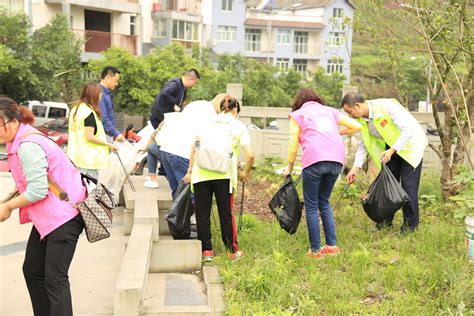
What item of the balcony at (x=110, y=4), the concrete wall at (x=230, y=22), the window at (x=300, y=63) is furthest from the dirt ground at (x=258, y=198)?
the window at (x=300, y=63)

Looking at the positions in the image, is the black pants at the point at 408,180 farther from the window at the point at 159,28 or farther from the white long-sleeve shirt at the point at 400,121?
the window at the point at 159,28

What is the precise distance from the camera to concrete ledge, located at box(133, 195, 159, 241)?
15.8ft

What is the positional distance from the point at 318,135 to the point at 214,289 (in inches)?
62.6

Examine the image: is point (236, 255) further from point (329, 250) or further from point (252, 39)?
point (252, 39)

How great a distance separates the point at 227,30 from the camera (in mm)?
43250

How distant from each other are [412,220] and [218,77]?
22997 millimetres

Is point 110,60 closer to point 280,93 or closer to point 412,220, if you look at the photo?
point 280,93

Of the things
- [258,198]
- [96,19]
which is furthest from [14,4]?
[258,198]

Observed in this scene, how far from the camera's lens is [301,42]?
45812mm

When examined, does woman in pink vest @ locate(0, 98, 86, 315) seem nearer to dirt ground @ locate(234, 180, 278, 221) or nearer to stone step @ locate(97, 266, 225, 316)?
stone step @ locate(97, 266, 225, 316)

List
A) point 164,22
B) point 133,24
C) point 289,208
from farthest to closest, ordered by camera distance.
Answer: point 164,22
point 133,24
point 289,208

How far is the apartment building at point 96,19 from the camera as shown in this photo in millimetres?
25344

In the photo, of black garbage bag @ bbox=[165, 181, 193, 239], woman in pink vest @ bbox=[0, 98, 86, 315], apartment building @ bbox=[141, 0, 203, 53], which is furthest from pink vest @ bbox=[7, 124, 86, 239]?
apartment building @ bbox=[141, 0, 203, 53]

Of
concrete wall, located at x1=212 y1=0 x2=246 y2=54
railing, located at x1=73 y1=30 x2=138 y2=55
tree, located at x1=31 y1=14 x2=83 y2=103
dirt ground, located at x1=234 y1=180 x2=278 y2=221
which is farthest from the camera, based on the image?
concrete wall, located at x1=212 y1=0 x2=246 y2=54
